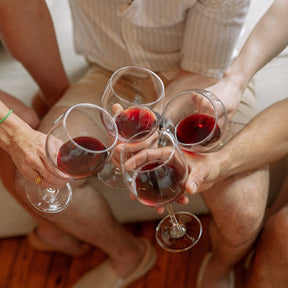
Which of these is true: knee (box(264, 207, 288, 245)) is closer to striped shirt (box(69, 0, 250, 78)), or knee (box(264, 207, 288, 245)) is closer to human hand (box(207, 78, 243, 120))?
human hand (box(207, 78, 243, 120))

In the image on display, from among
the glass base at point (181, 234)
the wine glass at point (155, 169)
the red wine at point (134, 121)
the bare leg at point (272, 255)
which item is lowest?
the bare leg at point (272, 255)

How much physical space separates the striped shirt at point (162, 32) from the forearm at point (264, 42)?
0.20ft

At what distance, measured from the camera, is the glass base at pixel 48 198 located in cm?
114

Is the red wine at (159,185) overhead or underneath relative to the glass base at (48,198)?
overhead

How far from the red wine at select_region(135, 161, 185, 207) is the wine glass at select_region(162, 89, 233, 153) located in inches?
4.4

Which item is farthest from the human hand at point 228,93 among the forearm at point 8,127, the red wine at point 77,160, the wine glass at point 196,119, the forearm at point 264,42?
the forearm at point 8,127

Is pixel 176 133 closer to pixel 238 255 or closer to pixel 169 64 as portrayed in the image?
pixel 169 64

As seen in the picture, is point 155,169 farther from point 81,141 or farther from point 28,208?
point 28,208

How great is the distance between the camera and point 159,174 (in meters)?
0.84

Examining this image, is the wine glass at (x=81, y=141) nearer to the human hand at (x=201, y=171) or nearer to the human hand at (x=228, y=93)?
the human hand at (x=201, y=171)

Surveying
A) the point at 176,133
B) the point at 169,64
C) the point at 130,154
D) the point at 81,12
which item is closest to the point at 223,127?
the point at 176,133

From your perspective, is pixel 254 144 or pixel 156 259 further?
pixel 156 259

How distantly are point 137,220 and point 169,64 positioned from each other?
0.63 metres

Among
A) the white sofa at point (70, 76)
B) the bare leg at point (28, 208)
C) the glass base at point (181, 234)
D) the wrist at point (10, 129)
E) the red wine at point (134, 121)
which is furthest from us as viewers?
the white sofa at point (70, 76)
